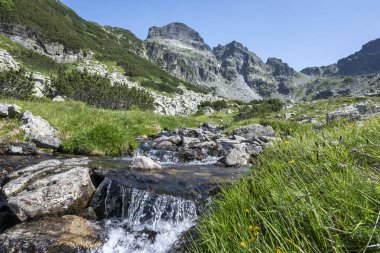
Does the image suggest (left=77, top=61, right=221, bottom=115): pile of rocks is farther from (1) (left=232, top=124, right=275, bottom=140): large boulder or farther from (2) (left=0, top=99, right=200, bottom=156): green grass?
(2) (left=0, top=99, right=200, bottom=156): green grass

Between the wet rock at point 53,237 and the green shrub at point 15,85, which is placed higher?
the green shrub at point 15,85

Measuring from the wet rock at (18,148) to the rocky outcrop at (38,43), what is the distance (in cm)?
6640

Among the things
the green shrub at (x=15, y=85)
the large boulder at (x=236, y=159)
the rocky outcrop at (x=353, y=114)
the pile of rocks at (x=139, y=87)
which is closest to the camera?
the rocky outcrop at (x=353, y=114)

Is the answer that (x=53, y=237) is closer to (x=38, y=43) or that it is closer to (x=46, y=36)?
(x=38, y=43)

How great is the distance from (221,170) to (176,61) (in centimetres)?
16550

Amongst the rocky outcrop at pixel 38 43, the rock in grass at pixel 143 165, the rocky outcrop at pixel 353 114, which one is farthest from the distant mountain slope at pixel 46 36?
the rocky outcrop at pixel 353 114

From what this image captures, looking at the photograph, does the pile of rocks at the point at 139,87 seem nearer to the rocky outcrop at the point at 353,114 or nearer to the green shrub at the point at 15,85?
the green shrub at the point at 15,85

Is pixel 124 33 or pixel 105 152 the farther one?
pixel 124 33

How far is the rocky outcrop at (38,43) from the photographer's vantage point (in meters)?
65.0

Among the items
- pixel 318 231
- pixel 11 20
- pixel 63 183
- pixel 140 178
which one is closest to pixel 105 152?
pixel 140 178

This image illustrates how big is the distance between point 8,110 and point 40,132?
7.71 ft

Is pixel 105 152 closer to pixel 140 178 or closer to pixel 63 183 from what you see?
pixel 140 178

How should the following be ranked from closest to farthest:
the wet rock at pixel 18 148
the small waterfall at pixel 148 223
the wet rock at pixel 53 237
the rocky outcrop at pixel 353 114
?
the wet rock at pixel 53 237 < the small waterfall at pixel 148 223 < the rocky outcrop at pixel 353 114 < the wet rock at pixel 18 148

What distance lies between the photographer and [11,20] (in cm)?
6531
